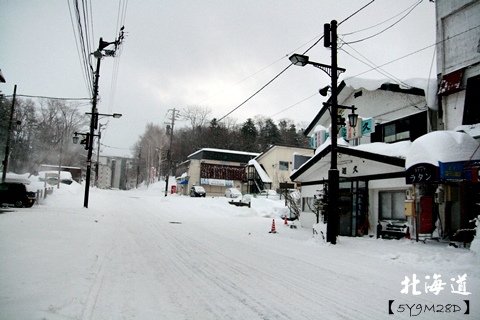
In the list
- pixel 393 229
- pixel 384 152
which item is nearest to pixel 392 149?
pixel 384 152

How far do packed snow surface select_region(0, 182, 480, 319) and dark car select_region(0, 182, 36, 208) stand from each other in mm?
9925

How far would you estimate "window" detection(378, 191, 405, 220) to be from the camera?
12.9 m

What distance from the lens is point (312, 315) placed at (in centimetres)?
420

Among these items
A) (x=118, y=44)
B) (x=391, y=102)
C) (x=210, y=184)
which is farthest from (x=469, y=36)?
(x=210, y=184)

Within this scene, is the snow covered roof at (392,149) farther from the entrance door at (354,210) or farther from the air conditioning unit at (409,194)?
the entrance door at (354,210)

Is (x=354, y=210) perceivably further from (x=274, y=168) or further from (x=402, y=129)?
(x=274, y=168)

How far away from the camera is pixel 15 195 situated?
750 inches

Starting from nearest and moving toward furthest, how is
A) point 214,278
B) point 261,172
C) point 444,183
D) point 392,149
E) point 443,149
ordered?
point 214,278 < point 443,149 < point 444,183 < point 392,149 < point 261,172

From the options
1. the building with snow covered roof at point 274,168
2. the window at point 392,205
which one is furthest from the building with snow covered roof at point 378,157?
the building with snow covered roof at point 274,168

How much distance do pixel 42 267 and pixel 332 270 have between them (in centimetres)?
619

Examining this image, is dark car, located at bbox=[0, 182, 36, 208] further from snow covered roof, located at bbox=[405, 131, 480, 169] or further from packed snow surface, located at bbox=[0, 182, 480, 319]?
snow covered roof, located at bbox=[405, 131, 480, 169]

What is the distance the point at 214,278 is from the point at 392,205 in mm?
10391

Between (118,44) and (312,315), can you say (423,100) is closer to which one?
(312,315)

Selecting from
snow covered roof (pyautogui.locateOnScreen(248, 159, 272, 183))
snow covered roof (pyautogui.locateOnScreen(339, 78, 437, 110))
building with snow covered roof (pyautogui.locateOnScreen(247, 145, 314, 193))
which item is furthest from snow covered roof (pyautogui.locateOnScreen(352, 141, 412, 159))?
snow covered roof (pyautogui.locateOnScreen(248, 159, 272, 183))
